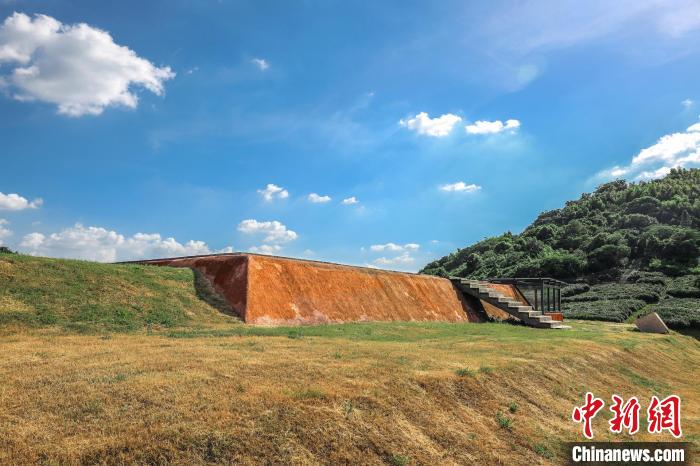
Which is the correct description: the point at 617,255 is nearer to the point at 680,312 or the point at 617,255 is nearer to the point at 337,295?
the point at 680,312

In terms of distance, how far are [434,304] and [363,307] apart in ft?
24.6

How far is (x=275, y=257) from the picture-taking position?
78.6 feet

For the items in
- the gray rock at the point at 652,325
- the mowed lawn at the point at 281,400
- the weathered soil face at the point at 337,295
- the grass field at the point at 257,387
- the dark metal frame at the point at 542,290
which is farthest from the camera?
the dark metal frame at the point at 542,290

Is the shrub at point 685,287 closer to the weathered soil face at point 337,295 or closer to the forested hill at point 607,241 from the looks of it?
the forested hill at point 607,241

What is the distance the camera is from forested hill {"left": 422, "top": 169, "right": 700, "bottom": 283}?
194 feet

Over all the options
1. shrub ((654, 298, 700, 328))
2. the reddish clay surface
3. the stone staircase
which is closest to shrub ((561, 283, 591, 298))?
shrub ((654, 298, 700, 328))

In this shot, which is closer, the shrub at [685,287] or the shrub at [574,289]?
the shrub at [685,287]

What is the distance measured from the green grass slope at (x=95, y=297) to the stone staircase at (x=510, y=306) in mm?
19536

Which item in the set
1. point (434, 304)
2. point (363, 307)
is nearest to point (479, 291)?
point (434, 304)

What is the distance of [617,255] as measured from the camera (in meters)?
60.6

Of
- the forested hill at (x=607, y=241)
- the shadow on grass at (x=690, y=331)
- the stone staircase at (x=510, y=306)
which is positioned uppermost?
the forested hill at (x=607, y=241)

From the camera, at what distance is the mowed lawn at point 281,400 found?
6566mm

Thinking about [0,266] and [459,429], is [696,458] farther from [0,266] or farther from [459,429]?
[0,266]

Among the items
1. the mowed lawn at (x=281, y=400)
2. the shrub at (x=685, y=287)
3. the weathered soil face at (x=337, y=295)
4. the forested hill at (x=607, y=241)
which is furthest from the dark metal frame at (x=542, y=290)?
the forested hill at (x=607, y=241)
